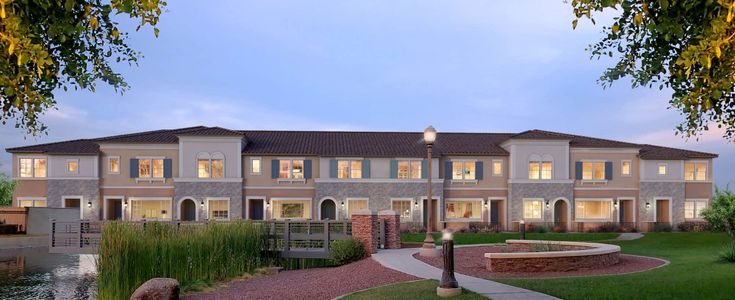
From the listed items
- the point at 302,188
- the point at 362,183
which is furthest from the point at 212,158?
the point at 362,183

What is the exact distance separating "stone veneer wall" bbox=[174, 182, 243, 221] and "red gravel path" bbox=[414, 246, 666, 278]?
22.2 metres

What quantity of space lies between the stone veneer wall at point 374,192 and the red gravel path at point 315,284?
73.3ft

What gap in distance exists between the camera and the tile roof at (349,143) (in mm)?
41344

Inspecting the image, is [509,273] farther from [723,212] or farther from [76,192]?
[76,192]

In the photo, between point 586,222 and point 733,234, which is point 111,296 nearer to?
point 733,234

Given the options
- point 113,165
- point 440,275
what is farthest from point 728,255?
point 113,165

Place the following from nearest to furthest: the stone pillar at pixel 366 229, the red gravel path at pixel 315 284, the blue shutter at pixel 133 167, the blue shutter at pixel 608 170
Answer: the red gravel path at pixel 315 284, the stone pillar at pixel 366 229, the blue shutter at pixel 133 167, the blue shutter at pixel 608 170

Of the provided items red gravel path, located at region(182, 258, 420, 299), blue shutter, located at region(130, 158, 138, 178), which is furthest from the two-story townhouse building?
red gravel path, located at region(182, 258, 420, 299)

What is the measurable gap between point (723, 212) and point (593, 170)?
20.5 meters

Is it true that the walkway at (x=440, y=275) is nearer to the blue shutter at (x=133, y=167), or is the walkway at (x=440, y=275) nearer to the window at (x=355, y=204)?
the window at (x=355, y=204)

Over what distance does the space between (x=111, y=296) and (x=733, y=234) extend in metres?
22.0

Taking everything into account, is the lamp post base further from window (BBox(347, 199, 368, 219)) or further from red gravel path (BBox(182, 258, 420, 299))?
window (BBox(347, 199, 368, 219))

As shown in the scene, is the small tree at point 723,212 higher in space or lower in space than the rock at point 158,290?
higher

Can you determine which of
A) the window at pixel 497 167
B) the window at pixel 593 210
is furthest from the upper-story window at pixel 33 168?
the window at pixel 593 210
